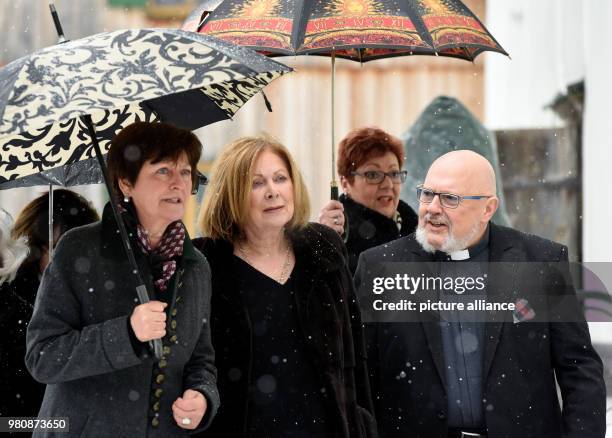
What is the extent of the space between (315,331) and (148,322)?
2.27ft

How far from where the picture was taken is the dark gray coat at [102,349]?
282cm

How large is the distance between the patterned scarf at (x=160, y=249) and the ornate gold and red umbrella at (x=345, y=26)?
118 cm

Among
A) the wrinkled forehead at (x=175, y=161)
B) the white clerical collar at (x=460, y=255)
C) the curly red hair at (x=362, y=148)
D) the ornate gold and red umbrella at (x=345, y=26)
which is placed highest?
the ornate gold and red umbrella at (x=345, y=26)

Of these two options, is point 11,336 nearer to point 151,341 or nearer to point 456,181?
point 151,341

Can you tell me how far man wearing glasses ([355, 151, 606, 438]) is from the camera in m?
3.37

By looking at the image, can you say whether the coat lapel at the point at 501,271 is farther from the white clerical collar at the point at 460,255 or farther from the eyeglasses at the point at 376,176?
the eyeglasses at the point at 376,176

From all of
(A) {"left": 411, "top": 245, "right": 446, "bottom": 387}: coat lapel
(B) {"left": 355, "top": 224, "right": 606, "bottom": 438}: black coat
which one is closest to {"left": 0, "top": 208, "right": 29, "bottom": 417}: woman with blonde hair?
(B) {"left": 355, "top": 224, "right": 606, "bottom": 438}: black coat

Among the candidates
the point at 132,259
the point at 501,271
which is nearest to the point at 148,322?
the point at 132,259

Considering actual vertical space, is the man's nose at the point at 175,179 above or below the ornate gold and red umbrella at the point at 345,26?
below

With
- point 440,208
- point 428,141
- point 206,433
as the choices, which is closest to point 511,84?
point 428,141

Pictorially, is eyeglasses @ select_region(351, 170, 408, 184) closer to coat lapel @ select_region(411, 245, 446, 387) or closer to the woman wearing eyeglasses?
the woman wearing eyeglasses

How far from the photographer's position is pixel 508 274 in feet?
11.4

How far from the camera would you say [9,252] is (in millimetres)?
3855

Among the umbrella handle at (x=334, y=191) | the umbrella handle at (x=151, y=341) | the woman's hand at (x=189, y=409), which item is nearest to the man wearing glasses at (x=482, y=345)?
the woman's hand at (x=189, y=409)
